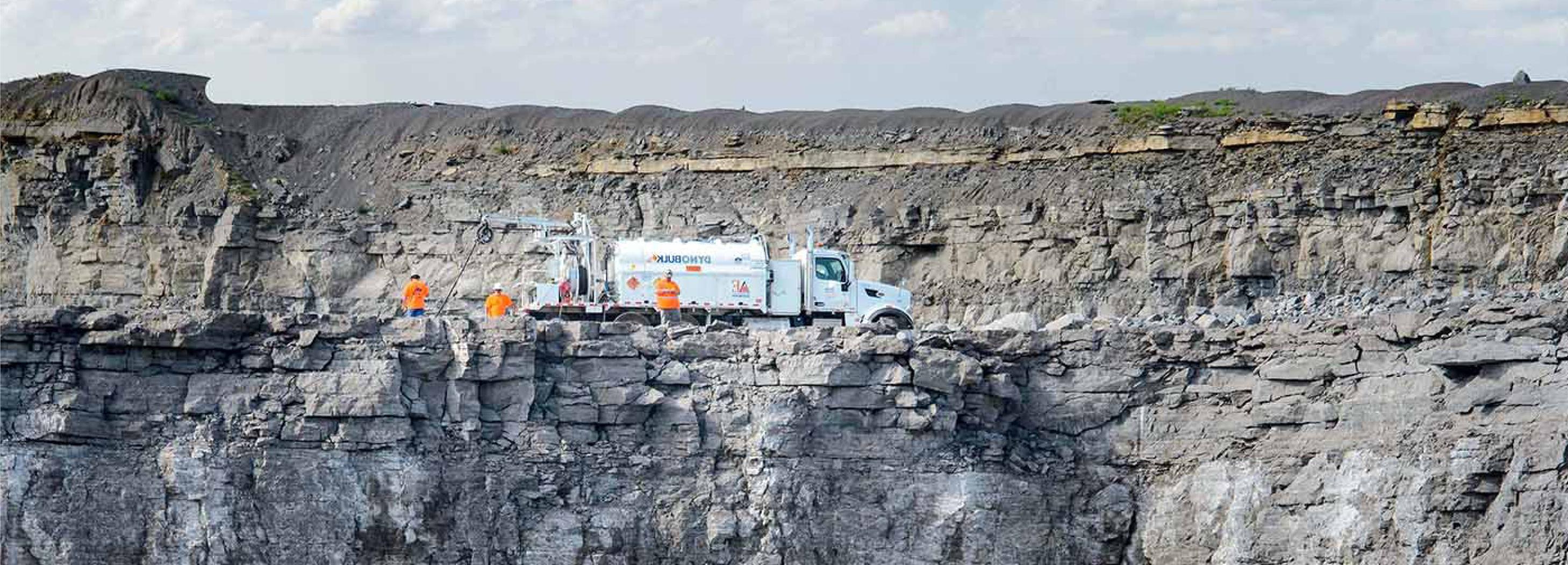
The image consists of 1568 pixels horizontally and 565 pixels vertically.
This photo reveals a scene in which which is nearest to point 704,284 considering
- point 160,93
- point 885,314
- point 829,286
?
point 829,286

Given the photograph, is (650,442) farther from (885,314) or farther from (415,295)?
(885,314)

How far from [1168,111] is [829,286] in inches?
323

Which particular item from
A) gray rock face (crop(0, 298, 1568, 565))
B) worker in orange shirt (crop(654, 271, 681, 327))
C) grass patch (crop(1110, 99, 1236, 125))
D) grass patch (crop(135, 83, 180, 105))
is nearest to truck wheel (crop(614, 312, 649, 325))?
worker in orange shirt (crop(654, 271, 681, 327))

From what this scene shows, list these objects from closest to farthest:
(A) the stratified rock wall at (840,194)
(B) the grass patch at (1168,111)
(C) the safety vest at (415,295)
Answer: (C) the safety vest at (415,295) < (A) the stratified rock wall at (840,194) < (B) the grass patch at (1168,111)

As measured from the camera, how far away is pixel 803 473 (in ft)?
82.8

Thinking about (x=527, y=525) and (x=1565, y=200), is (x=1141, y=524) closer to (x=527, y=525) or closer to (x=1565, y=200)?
(x=527, y=525)

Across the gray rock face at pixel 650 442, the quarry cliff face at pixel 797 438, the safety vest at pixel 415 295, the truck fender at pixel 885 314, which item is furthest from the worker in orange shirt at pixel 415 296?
the truck fender at pixel 885 314

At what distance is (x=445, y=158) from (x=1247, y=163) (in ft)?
42.1

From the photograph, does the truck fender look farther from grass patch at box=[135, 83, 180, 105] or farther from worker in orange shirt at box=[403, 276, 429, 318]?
grass patch at box=[135, 83, 180, 105]

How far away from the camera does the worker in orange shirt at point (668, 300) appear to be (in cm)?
2836

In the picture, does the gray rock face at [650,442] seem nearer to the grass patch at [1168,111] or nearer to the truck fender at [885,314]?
the truck fender at [885,314]

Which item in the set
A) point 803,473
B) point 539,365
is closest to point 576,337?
point 539,365

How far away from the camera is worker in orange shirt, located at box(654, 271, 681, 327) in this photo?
93.0 ft

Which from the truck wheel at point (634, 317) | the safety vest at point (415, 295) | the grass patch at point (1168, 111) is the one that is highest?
the grass patch at point (1168, 111)
